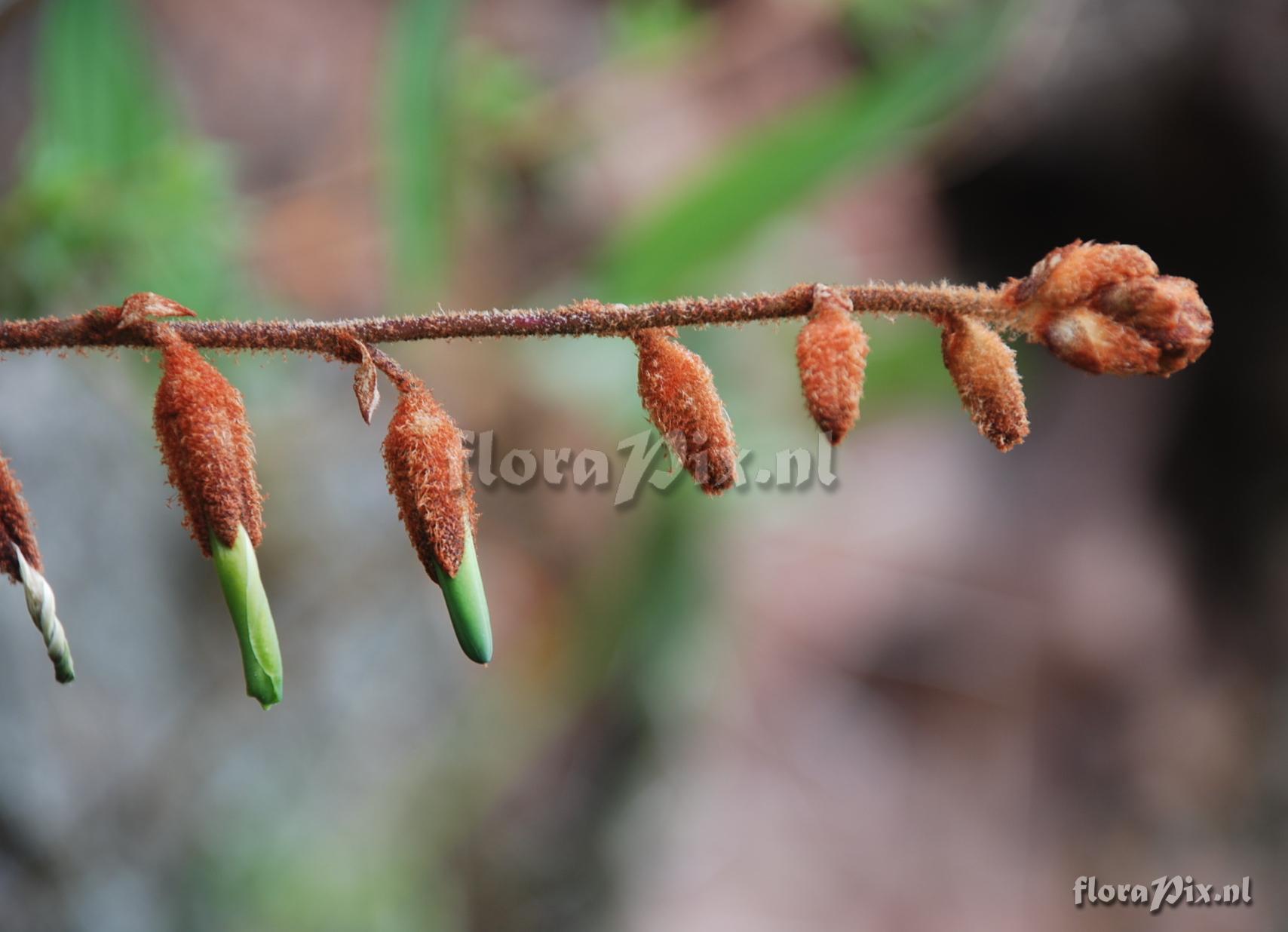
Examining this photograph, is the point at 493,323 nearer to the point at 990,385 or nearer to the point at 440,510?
the point at 440,510

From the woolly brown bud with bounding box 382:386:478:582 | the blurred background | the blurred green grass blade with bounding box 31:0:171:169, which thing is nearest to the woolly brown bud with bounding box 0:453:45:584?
the woolly brown bud with bounding box 382:386:478:582

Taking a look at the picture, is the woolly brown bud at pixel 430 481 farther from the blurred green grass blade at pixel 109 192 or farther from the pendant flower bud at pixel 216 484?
the blurred green grass blade at pixel 109 192

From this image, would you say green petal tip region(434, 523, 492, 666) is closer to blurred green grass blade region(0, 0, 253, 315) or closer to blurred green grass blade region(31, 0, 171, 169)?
blurred green grass blade region(0, 0, 253, 315)

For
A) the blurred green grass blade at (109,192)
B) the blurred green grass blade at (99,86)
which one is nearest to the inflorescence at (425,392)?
the blurred green grass blade at (109,192)

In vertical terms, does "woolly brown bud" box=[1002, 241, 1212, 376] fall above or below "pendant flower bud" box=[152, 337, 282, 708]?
above

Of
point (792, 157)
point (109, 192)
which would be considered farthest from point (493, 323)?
point (792, 157)
